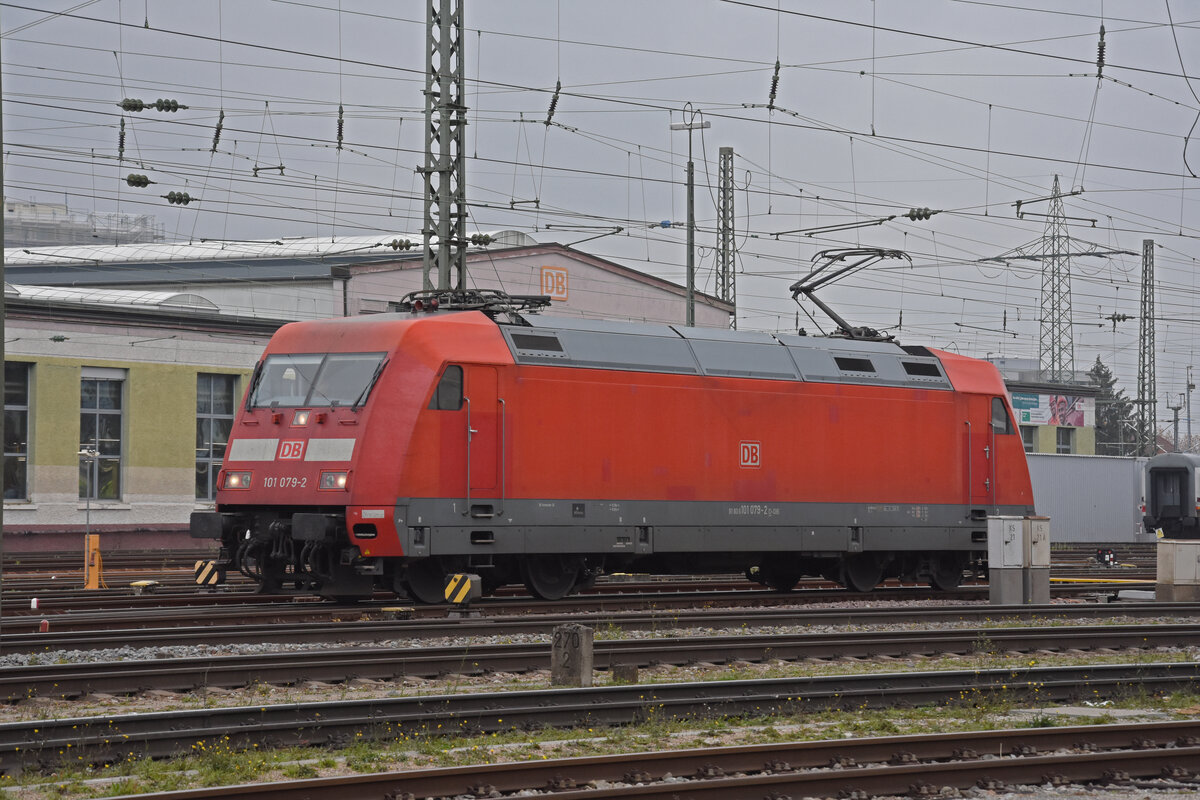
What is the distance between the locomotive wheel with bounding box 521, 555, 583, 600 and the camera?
19.4 meters

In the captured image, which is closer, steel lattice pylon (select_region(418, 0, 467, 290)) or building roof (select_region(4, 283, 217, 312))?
steel lattice pylon (select_region(418, 0, 467, 290))

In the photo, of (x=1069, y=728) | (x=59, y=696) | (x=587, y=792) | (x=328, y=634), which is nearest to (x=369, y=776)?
(x=587, y=792)

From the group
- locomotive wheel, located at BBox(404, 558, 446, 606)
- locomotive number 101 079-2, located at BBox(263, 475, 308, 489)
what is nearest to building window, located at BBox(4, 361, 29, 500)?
locomotive number 101 079-2, located at BBox(263, 475, 308, 489)

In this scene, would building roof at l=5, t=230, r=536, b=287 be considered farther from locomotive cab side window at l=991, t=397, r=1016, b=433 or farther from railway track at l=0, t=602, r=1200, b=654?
railway track at l=0, t=602, r=1200, b=654

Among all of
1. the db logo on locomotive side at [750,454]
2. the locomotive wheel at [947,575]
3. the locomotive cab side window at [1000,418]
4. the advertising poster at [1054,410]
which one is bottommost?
the locomotive wheel at [947,575]

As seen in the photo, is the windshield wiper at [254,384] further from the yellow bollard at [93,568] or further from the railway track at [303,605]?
the yellow bollard at [93,568]

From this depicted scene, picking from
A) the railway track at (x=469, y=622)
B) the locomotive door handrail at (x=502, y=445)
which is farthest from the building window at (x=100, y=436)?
the locomotive door handrail at (x=502, y=445)

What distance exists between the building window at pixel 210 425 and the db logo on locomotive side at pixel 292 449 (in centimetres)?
2082

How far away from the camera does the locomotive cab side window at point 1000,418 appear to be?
78.8 ft

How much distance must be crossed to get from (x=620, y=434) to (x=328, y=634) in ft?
19.1

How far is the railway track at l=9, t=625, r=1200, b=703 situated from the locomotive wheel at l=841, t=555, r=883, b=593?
6.05 metres

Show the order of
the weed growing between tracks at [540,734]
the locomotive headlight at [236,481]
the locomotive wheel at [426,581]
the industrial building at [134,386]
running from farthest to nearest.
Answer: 1. the industrial building at [134,386]
2. the locomotive headlight at [236,481]
3. the locomotive wheel at [426,581]
4. the weed growing between tracks at [540,734]

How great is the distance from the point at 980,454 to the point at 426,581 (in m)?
10.2

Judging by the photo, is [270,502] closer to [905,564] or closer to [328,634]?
[328,634]
